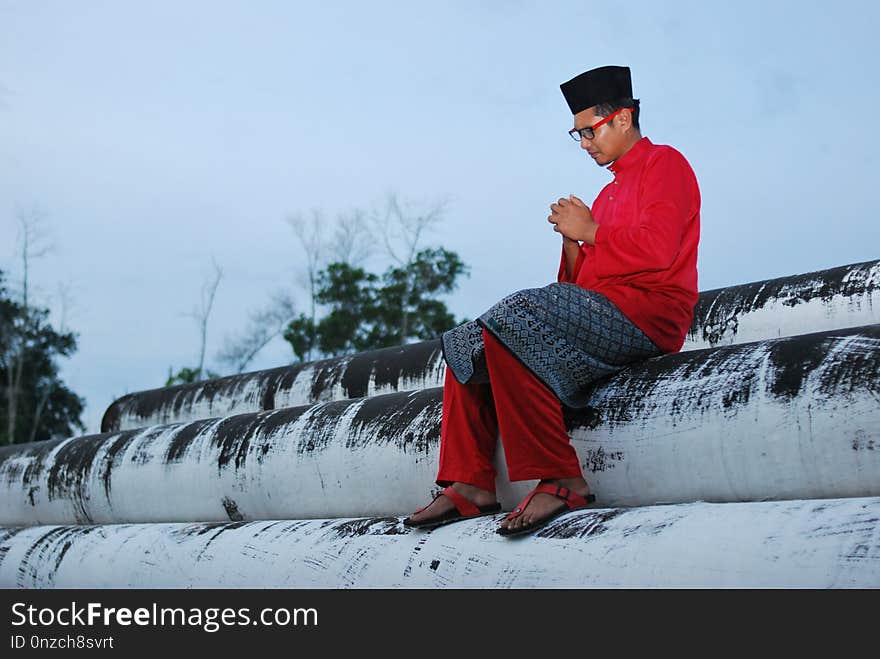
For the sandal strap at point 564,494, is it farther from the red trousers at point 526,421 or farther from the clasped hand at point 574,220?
the clasped hand at point 574,220

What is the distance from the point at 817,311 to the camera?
367cm

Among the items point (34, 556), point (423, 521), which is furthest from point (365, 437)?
point (34, 556)

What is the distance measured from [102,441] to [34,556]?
62 centimetres

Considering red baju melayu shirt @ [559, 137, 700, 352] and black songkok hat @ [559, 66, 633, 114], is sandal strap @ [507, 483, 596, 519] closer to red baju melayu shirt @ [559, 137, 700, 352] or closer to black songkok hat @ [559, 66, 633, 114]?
red baju melayu shirt @ [559, 137, 700, 352]

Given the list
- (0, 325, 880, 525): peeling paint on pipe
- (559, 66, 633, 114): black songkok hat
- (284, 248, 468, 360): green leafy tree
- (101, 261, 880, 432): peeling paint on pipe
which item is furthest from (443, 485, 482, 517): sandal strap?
(284, 248, 468, 360): green leafy tree

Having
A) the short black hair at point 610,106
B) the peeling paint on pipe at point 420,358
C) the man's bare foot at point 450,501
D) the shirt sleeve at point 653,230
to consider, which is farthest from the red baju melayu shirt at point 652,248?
the peeling paint on pipe at point 420,358

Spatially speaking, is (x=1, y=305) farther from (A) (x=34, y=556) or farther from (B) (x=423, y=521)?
(B) (x=423, y=521)

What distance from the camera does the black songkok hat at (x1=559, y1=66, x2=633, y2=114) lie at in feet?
8.27

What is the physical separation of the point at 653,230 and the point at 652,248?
4cm

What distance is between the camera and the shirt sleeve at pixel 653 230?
2.33m

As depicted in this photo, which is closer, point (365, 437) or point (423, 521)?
point (423, 521)

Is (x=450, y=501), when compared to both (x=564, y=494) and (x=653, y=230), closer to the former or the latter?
(x=564, y=494)

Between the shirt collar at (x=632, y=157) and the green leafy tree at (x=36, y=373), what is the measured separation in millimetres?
16185

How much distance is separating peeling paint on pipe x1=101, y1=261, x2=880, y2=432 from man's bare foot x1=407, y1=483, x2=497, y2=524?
166 cm
